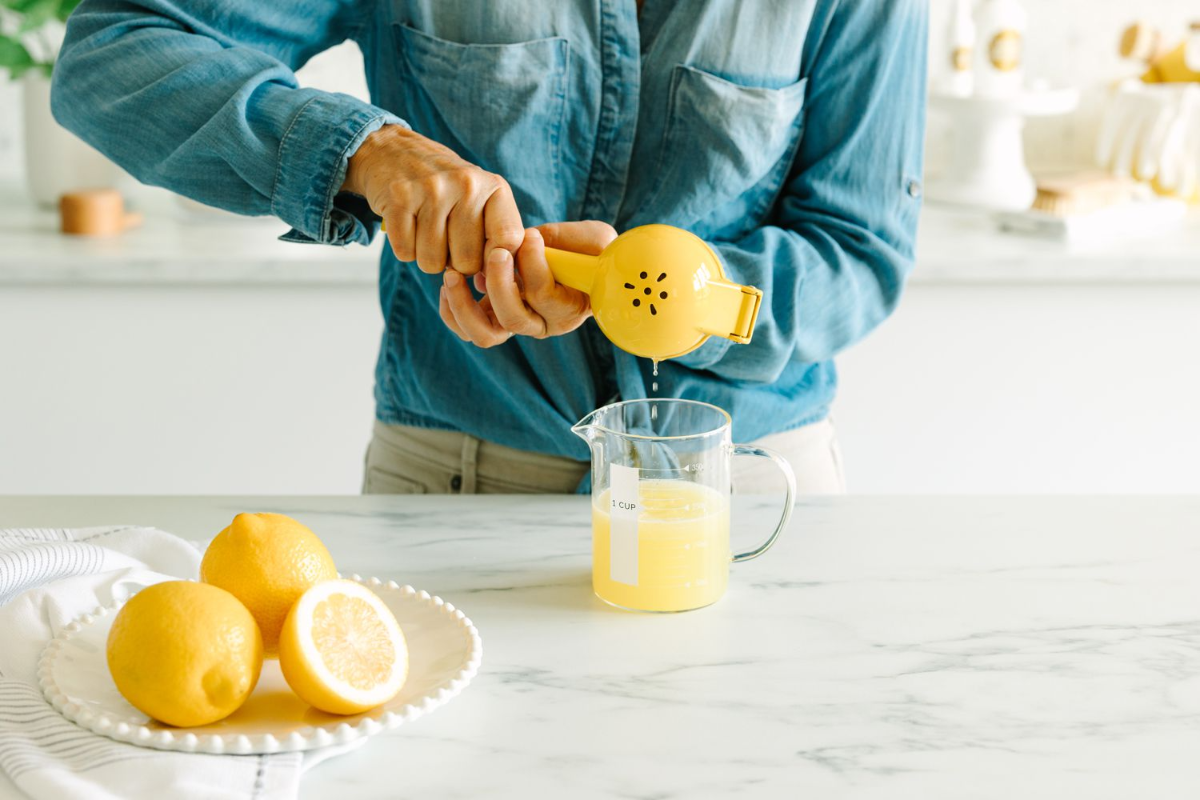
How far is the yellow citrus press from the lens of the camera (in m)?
0.84

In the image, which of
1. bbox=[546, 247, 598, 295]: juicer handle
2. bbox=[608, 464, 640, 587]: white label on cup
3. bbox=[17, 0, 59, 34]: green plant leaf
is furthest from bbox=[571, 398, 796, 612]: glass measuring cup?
bbox=[17, 0, 59, 34]: green plant leaf

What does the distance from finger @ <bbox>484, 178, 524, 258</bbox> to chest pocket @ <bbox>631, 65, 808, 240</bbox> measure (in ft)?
0.92

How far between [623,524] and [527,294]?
0.17 metres

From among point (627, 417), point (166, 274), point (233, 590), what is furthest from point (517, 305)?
point (166, 274)

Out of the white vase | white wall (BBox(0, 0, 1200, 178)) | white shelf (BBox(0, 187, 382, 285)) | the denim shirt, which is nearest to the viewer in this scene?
the denim shirt

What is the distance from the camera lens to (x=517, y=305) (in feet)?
2.93

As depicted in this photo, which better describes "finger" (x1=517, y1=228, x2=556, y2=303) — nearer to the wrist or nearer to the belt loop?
the wrist

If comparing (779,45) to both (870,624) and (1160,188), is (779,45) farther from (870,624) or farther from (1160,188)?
(1160,188)

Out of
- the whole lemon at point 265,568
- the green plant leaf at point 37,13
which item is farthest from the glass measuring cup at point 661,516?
the green plant leaf at point 37,13

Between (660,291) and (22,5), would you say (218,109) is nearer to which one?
(660,291)

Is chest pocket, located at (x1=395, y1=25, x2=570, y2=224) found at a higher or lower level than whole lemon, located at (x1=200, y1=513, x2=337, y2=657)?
higher

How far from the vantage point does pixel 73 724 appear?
2.31ft

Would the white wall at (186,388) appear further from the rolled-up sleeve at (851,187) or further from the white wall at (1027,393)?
the rolled-up sleeve at (851,187)

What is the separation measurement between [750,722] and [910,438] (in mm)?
1332
